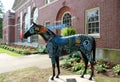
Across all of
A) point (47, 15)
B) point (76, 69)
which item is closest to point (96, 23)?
point (76, 69)

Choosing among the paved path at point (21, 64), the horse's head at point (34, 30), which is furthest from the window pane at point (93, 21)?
the horse's head at point (34, 30)

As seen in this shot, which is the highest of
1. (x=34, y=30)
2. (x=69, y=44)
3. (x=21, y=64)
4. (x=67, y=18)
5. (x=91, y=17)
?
(x=67, y=18)

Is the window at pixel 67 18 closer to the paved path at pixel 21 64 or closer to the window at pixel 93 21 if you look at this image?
the window at pixel 93 21

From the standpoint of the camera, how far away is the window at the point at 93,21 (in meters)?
13.9

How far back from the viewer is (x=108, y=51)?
1266cm

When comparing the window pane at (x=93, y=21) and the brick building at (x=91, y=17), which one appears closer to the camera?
the brick building at (x=91, y=17)

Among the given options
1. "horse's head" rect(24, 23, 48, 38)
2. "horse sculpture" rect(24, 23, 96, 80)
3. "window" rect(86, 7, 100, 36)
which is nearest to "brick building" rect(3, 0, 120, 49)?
"window" rect(86, 7, 100, 36)

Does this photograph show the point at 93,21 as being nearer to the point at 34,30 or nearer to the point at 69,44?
the point at 69,44

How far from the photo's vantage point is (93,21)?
14234 millimetres

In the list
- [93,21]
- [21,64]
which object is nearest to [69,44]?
[21,64]

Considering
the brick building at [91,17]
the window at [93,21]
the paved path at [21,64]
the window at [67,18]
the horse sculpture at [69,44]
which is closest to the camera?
the horse sculpture at [69,44]

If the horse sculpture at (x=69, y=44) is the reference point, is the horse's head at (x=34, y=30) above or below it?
above

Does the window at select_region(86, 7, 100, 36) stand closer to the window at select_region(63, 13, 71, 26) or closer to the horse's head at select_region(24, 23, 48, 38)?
the window at select_region(63, 13, 71, 26)

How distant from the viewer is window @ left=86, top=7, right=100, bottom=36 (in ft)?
45.5
